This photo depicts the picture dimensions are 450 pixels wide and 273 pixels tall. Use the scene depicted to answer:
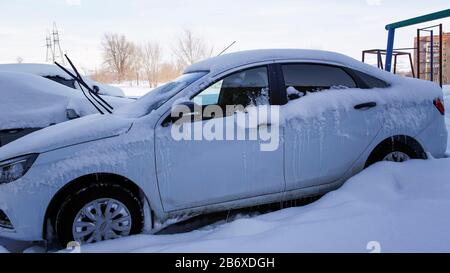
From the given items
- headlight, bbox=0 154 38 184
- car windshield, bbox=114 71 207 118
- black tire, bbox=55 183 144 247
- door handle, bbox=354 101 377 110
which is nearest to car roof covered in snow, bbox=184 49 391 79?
car windshield, bbox=114 71 207 118

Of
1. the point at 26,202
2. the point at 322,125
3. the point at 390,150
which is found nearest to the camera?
the point at 26,202

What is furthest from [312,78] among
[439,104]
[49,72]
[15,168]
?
[49,72]

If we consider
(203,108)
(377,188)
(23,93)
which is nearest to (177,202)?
(203,108)

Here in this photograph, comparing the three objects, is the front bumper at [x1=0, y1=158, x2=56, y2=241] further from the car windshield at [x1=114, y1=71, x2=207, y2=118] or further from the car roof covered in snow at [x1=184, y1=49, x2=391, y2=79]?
the car roof covered in snow at [x1=184, y1=49, x2=391, y2=79]

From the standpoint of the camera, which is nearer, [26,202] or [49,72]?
[26,202]

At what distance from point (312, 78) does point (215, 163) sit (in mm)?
1288

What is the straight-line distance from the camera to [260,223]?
8.61 feet

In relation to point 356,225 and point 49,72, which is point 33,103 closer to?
point 49,72

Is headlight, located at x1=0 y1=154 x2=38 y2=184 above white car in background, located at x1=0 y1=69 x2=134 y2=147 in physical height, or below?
below

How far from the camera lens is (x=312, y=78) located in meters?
3.31

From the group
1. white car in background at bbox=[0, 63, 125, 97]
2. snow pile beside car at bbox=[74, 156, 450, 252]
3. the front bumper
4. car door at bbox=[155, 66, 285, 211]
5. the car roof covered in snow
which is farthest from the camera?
white car in background at bbox=[0, 63, 125, 97]

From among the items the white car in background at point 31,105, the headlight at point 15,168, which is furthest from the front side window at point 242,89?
the white car in background at point 31,105

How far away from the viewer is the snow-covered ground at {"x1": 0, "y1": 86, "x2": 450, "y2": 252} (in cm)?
220

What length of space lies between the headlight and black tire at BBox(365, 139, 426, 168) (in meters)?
2.97
